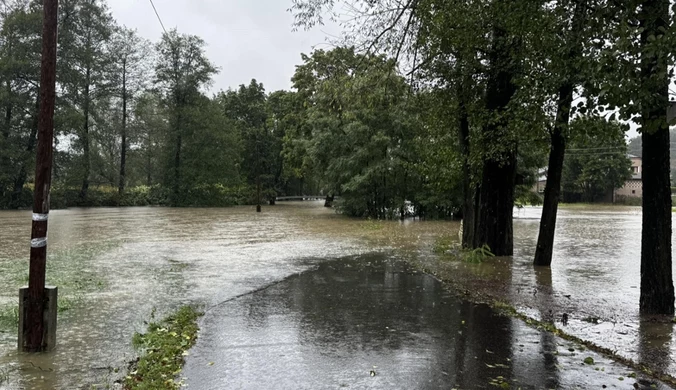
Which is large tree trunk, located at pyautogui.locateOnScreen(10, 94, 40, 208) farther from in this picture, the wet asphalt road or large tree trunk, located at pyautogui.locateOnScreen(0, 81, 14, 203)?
the wet asphalt road

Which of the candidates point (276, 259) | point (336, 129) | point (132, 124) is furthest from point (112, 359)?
point (132, 124)

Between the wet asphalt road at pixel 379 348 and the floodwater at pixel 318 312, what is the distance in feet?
0.08

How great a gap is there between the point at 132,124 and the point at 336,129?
32.6m

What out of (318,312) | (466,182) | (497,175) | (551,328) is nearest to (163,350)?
(318,312)

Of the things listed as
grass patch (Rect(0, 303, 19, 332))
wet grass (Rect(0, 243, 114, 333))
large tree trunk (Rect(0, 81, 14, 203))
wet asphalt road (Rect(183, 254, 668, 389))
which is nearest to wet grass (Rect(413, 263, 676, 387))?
wet asphalt road (Rect(183, 254, 668, 389))

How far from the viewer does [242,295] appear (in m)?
8.69

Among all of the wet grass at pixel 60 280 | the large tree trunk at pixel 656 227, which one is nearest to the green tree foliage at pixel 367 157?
the wet grass at pixel 60 280

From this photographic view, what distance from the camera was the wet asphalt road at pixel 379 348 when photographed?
15.0ft

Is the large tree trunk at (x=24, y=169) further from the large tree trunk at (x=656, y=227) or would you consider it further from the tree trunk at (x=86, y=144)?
the large tree trunk at (x=656, y=227)

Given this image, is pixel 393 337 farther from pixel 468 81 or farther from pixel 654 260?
pixel 468 81

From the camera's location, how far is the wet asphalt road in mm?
4582

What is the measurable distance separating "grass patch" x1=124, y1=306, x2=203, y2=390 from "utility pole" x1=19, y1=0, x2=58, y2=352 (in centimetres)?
97

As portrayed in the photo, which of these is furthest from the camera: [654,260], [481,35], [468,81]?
[468,81]

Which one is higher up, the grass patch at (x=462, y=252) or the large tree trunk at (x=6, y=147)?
the large tree trunk at (x=6, y=147)
